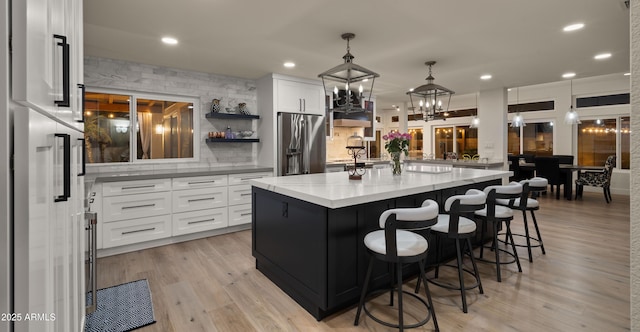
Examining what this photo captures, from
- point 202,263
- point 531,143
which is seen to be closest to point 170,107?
point 202,263

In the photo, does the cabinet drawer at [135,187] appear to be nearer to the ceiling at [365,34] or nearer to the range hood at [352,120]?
the ceiling at [365,34]

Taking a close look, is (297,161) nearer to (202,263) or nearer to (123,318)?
(202,263)

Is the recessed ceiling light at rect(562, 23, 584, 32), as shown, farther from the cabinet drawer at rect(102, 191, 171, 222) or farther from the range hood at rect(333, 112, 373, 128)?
the cabinet drawer at rect(102, 191, 171, 222)

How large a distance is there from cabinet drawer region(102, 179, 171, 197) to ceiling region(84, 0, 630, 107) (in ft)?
5.28

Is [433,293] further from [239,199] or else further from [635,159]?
[239,199]

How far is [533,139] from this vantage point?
8.77 metres

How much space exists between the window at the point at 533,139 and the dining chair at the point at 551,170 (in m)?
1.76

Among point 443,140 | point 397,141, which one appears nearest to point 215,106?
point 397,141

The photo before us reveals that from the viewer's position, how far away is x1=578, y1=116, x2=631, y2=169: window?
7383mm

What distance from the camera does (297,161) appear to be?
5148 millimetres

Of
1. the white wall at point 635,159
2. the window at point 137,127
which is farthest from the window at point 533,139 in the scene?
the white wall at point 635,159

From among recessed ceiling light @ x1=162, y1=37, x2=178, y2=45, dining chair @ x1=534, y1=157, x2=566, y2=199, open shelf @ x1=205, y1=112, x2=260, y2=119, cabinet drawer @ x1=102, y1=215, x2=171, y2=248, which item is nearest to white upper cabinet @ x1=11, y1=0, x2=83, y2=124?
recessed ceiling light @ x1=162, y1=37, x2=178, y2=45

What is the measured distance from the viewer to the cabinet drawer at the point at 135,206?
3.60 metres

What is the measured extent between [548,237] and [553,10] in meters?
2.92
